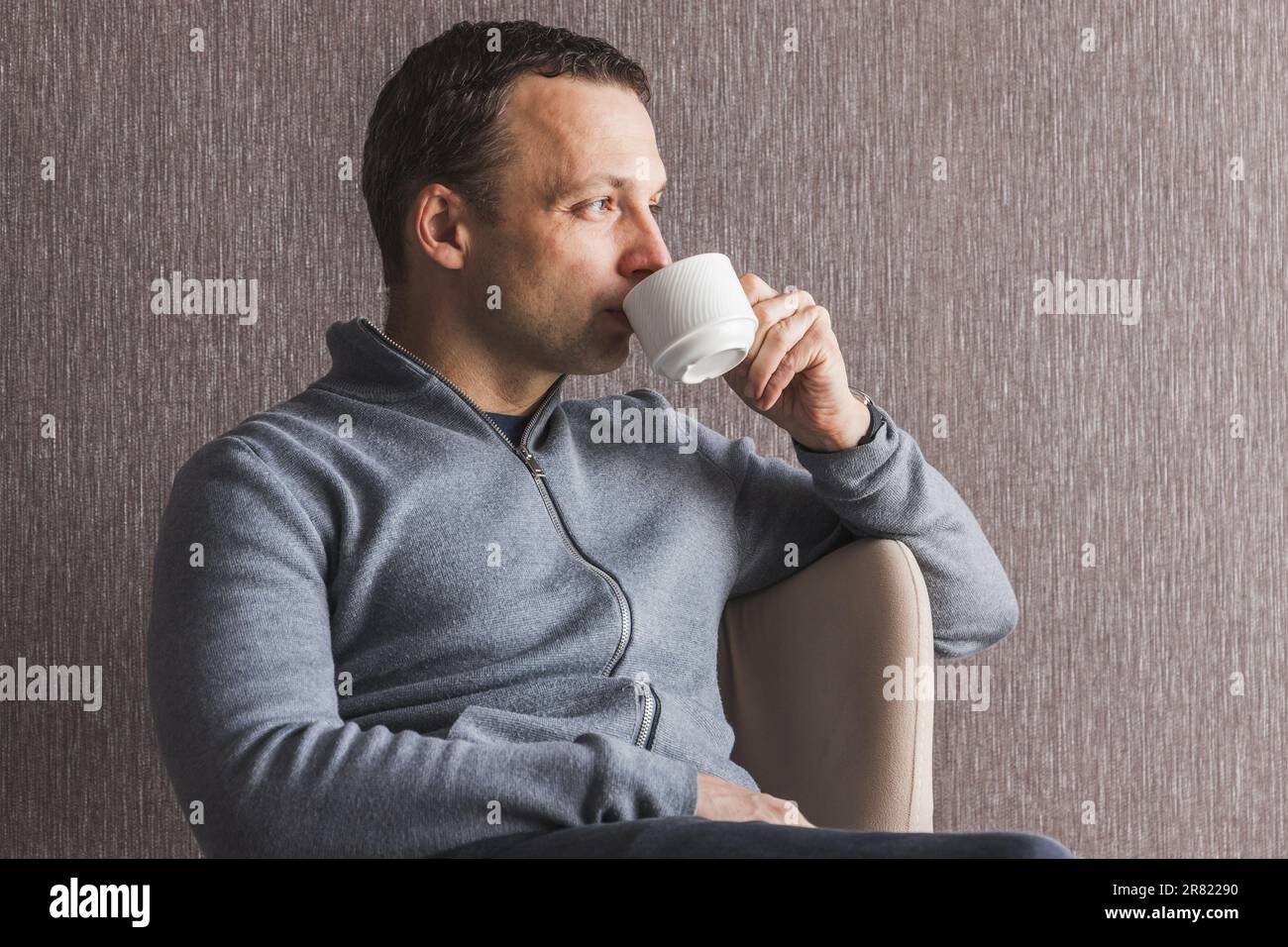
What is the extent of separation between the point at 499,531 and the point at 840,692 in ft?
1.20

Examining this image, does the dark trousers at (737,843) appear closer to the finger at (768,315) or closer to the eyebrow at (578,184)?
the finger at (768,315)

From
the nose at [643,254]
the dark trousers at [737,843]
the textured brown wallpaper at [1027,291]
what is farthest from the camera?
the textured brown wallpaper at [1027,291]

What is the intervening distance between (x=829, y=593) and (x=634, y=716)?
25 cm

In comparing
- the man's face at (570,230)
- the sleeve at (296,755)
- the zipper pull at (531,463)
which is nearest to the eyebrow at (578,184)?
the man's face at (570,230)

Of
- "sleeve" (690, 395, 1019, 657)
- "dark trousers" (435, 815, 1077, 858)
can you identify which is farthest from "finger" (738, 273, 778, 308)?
"dark trousers" (435, 815, 1077, 858)

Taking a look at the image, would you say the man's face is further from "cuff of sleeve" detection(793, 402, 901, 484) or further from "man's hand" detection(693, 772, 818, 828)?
"man's hand" detection(693, 772, 818, 828)

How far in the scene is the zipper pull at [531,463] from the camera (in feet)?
3.93

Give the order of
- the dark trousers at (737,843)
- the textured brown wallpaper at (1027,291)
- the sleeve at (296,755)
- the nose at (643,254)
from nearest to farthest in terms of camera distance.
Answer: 1. the dark trousers at (737,843)
2. the sleeve at (296,755)
3. the nose at (643,254)
4. the textured brown wallpaper at (1027,291)

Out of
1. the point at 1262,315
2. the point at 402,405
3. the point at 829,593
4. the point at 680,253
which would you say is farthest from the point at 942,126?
the point at 402,405

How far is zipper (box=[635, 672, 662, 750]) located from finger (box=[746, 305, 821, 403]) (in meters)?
0.29

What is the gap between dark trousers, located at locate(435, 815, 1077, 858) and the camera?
2.60ft

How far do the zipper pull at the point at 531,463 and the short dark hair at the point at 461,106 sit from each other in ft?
0.75

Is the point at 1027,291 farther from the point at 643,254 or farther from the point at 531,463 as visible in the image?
the point at 531,463

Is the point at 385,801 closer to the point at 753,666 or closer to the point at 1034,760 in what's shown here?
the point at 753,666
